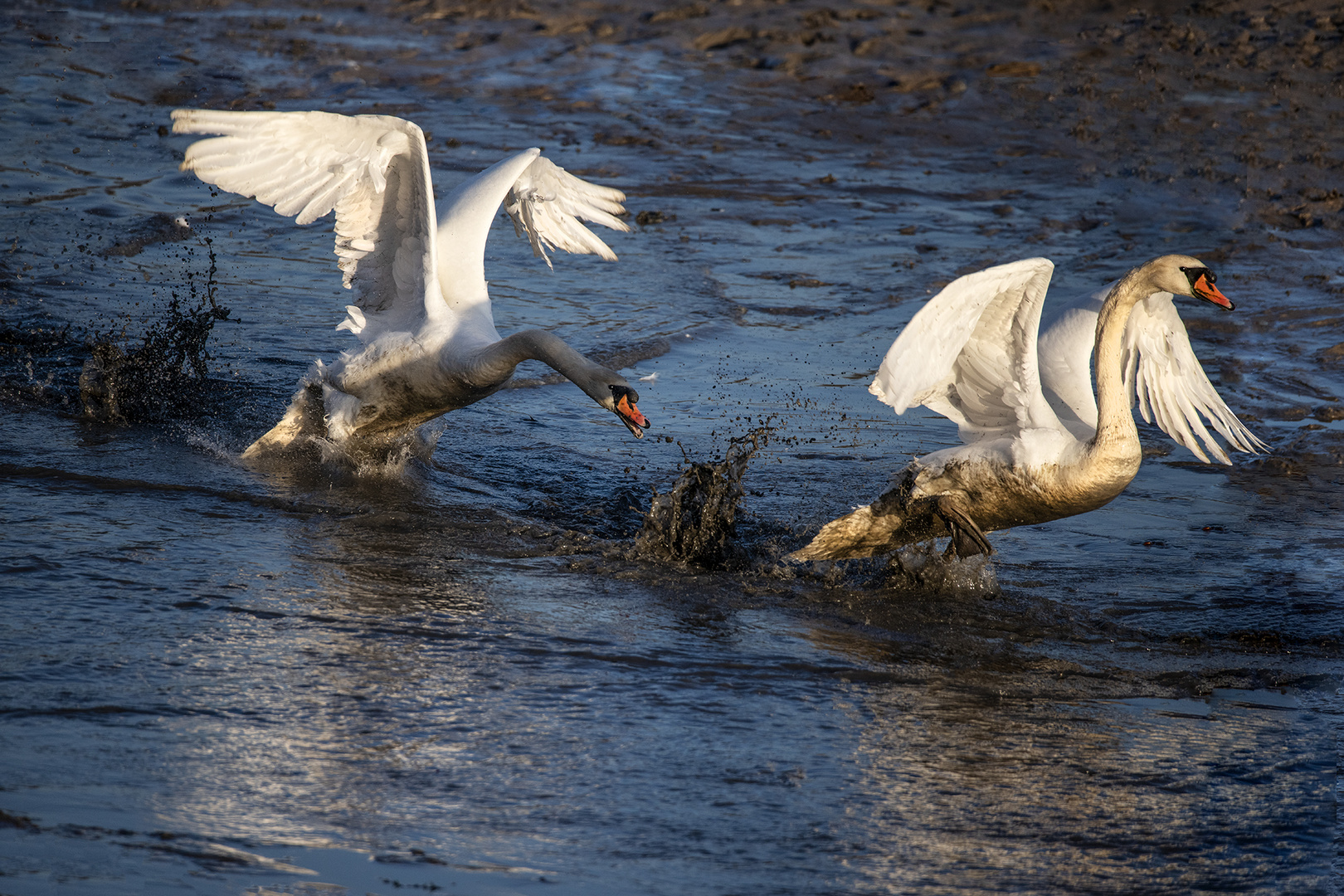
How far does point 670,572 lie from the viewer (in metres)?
6.21

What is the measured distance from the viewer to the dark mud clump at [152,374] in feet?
24.0

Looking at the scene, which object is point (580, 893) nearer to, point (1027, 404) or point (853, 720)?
point (853, 720)

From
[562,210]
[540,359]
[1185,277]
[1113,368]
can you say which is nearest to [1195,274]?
[1185,277]

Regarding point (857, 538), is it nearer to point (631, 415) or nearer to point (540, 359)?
point (631, 415)

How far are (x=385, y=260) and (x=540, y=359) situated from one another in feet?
4.53

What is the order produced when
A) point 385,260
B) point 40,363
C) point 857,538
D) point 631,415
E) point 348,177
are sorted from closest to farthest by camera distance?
point 631,415
point 857,538
point 348,177
point 385,260
point 40,363

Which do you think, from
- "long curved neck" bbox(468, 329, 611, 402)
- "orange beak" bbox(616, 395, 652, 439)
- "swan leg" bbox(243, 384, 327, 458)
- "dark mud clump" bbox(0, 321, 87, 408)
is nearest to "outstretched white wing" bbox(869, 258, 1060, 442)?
"orange beak" bbox(616, 395, 652, 439)

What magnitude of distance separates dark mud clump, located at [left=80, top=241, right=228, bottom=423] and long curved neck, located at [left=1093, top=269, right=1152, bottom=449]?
4.72 meters

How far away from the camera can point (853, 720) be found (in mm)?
4766

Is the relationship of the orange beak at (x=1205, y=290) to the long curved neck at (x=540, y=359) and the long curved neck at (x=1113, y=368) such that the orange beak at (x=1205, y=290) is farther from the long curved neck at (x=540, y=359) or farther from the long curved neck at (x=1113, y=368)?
the long curved neck at (x=540, y=359)

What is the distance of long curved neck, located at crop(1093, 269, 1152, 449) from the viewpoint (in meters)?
5.97

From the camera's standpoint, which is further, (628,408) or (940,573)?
(940,573)

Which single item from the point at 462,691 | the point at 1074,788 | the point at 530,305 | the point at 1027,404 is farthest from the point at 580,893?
the point at 530,305

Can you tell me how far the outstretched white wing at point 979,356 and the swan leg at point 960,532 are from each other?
1.40 feet
